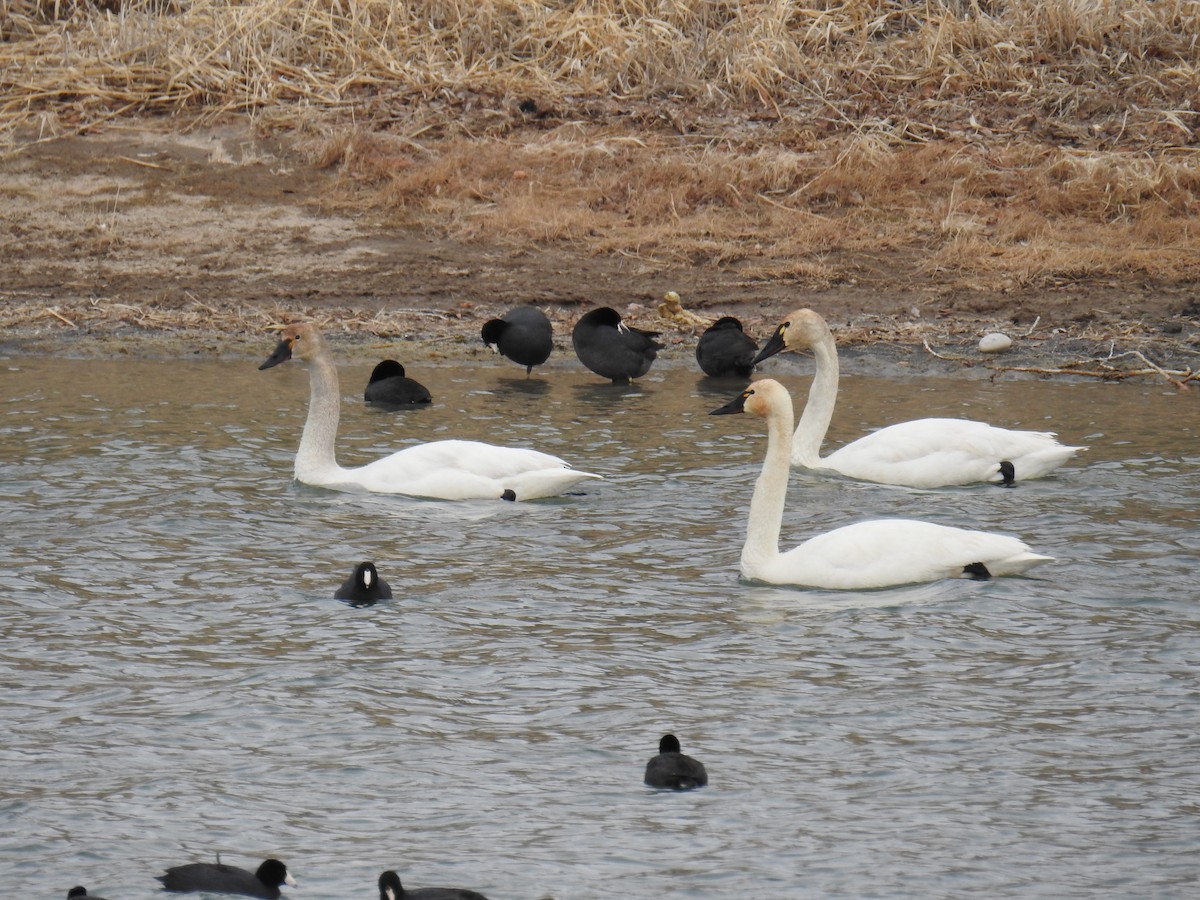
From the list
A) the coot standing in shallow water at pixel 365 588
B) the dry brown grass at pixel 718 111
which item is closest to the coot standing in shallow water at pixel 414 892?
the coot standing in shallow water at pixel 365 588

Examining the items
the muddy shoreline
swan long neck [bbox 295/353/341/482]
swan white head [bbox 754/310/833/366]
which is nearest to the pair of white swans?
swan white head [bbox 754/310/833/366]

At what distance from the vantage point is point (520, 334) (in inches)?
513

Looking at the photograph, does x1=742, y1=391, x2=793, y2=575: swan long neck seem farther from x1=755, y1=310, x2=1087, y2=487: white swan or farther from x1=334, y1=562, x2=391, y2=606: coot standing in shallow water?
x1=334, y1=562, x2=391, y2=606: coot standing in shallow water

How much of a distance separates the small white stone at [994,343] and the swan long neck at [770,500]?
531 cm

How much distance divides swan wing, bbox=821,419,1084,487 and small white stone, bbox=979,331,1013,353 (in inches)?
143

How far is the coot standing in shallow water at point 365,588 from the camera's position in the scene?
737cm

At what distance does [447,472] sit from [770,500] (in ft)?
6.73

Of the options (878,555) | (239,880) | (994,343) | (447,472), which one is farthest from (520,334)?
(239,880)

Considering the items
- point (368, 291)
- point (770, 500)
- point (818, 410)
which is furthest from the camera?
point (368, 291)

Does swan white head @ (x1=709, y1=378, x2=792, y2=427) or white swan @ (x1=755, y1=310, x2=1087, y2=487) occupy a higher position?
swan white head @ (x1=709, y1=378, x2=792, y2=427)

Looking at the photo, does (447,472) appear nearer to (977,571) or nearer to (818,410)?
(818,410)

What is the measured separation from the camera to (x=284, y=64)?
1881cm

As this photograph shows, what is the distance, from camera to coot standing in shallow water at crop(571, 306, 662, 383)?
42.1ft

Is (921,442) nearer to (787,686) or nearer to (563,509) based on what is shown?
(563,509)
